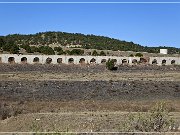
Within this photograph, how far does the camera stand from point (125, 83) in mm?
48031

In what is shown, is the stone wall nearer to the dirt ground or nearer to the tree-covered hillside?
the dirt ground

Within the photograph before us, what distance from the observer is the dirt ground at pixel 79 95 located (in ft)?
73.9

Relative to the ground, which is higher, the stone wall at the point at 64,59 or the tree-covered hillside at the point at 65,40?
the tree-covered hillside at the point at 65,40

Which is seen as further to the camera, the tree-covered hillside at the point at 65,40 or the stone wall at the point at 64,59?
the tree-covered hillside at the point at 65,40

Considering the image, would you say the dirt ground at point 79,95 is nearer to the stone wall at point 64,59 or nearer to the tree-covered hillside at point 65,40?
the stone wall at point 64,59

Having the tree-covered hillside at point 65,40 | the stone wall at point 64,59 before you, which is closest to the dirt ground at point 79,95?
the stone wall at point 64,59

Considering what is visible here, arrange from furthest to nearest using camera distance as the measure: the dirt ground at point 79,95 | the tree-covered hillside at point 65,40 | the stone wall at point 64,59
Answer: the tree-covered hillside at point 65,40 → the stone wall at point 64,59 → the dirt ground at point 79,95

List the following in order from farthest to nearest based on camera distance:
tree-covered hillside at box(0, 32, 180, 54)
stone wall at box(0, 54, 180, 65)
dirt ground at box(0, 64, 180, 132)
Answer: tree-covered hillside at box(0, 32, 180, 54) < stone wall at box(0, 54, 180, 65) < dirt ground at box(0, 64, 180, 132)

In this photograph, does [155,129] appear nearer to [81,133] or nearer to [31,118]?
[81,133]

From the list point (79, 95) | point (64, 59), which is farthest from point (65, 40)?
point (79, 95)

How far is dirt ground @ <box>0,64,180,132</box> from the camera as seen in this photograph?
73.9 feet

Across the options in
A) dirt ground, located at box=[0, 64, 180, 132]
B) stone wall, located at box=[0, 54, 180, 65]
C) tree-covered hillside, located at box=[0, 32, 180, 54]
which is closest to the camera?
dirt ground, located at box=[0, 64, 180, 132]

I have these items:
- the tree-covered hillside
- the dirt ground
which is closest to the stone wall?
the dirt ground

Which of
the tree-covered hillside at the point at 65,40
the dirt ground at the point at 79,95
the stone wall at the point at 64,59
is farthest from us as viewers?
the tree-covered hillside at the point at 65,40
